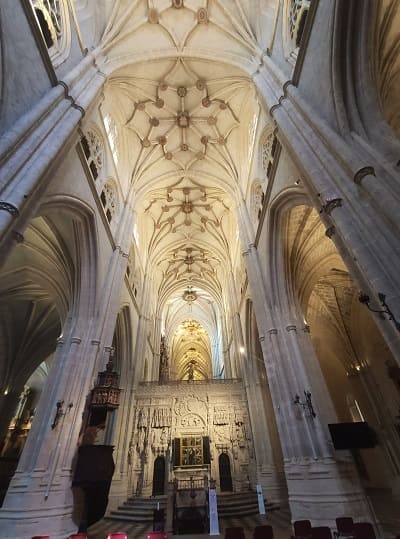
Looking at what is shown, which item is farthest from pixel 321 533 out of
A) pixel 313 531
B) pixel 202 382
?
pixel 202 382

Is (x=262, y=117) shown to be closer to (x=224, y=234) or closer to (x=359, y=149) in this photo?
(x=359, y=149)

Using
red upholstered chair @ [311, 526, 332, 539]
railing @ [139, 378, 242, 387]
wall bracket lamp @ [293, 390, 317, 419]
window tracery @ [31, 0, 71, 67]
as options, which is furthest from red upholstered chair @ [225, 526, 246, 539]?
window tracery @ [31, 0, 71, 67]

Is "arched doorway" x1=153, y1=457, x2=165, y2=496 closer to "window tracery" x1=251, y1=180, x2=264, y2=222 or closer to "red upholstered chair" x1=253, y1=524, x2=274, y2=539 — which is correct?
"red upholstered chair" x1=253, y1=524, x2=274, y2=539

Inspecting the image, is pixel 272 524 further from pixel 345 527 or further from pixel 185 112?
pixel 185 112

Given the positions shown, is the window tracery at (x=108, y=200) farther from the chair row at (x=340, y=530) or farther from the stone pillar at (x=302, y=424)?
the chair row at (x=340, y=530)

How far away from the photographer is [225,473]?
1401 centimetres

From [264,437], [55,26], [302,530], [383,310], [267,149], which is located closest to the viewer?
[383,310]

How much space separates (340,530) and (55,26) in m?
14.7

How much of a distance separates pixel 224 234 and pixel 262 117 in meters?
9.92

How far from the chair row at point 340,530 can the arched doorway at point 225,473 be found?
10072mm

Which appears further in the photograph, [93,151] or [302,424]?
[93,151]

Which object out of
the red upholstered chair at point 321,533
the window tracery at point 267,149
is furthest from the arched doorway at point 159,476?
the window tracery at point 267,149

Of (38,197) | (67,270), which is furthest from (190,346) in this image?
(38,197)

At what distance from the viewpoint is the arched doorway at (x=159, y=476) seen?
13.4m
